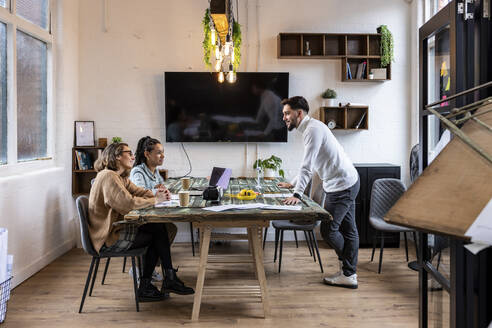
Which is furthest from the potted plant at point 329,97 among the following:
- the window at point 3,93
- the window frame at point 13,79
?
the window at point 3,93

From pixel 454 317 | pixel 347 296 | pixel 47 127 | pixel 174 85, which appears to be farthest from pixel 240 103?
pixel 454 317

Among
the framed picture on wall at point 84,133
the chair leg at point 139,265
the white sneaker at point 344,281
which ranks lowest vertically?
the white sneaker at point 344,281

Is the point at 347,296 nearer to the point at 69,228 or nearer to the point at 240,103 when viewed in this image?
the point at 240,103

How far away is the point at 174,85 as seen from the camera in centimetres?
511

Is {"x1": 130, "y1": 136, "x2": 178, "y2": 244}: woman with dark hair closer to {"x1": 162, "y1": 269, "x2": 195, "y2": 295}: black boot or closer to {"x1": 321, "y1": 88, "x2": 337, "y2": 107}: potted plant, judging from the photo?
{"x1": 162, "y1": 269, "x2": 195, "y2": 295}: black boot

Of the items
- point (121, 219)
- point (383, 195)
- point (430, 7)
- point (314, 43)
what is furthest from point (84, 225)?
point (430, 7)

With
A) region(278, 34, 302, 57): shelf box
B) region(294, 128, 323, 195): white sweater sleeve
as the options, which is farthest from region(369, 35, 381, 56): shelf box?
region(294, 128, 323, 195): white sweater sleeve

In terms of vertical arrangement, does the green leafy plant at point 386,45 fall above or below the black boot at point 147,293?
above

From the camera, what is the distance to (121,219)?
3.17 m

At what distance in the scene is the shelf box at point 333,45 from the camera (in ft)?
17.2

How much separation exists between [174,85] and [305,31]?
1684 millimetres

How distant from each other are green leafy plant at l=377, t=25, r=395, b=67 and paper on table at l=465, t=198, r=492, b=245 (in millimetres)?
4551

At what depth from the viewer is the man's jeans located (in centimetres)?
360

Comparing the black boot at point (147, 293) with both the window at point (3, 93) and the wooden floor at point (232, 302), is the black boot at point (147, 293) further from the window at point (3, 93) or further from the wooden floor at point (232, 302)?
the window at point (3, 93)
